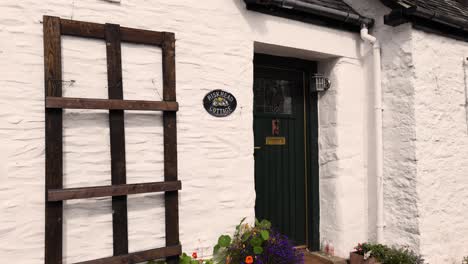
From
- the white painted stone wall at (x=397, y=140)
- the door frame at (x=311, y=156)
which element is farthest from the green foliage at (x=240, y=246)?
the white painted stone wall at (x=397, y=140)

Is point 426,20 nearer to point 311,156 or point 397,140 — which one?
point 397,140

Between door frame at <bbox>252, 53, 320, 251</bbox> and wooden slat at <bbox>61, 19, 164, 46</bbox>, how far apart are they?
5.96 feet

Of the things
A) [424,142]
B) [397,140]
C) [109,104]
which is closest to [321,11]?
[397,140]

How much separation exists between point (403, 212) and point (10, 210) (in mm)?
3743

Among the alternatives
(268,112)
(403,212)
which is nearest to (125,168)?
(268,112)

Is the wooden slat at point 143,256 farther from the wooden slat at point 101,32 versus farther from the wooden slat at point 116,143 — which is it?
the wooden slat at point 101,32

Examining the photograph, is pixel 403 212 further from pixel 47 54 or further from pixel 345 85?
pixel 47 54

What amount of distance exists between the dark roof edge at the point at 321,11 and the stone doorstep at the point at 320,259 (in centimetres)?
272

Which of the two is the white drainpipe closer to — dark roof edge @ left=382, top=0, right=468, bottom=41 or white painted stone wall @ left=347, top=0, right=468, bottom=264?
white painted stone wall @ left=347, top=0, right=468, bottom=264

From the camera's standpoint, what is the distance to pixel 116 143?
2.77 m

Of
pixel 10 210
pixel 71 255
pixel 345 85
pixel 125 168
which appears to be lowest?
pixel 71 255

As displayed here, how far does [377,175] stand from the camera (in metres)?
4.07

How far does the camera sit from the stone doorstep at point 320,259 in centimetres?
396

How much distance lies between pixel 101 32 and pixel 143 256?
1.82 m
